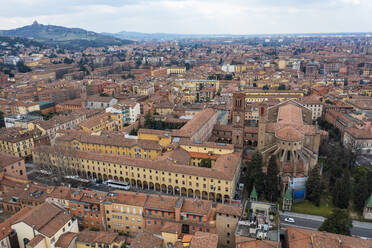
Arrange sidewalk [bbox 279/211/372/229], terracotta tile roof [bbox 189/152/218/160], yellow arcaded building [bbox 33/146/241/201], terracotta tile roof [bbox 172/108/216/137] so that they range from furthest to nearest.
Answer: terracotta tile roof [bbox 172/108/216/137]
terracotta tile roof [bbox 189/152/218/160]
yellow arcaded building [bbox 33/146/241/201]
sidewalk [bbox 279/211/372/229]

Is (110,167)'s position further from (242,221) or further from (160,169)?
(242,221)

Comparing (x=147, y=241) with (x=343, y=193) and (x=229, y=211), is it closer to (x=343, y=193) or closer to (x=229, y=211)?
(x=229, y=211)

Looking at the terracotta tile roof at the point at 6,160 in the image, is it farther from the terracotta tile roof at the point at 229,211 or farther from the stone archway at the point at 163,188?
the terracotta tile roof at the point at 229,211

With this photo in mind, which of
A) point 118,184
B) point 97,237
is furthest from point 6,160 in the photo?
point 97,237

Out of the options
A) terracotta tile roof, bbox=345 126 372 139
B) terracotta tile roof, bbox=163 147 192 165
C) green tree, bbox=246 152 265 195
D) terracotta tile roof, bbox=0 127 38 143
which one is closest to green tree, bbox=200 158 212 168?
terracotta tile roof, bbox=163 147 192 165

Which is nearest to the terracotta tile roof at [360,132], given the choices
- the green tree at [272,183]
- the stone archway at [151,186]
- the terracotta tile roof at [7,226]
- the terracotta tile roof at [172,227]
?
the green tree at [272,183]

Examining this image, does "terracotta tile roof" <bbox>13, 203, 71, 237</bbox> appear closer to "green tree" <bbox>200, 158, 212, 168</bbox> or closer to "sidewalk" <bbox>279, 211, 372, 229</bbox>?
"green tree" <bbox>200, 158, 212, 168</bbox>
